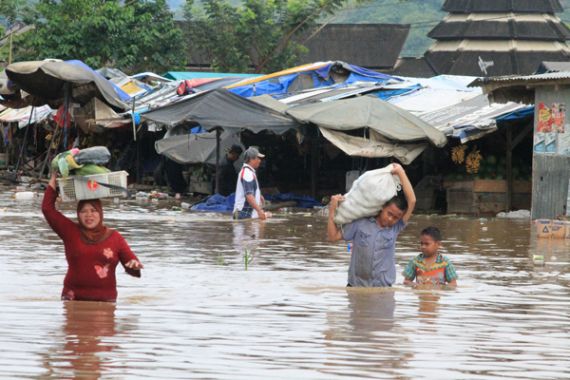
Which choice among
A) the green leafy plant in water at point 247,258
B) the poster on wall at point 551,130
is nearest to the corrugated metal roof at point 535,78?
the poster on wall at point 551,130

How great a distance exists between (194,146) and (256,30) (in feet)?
57.6

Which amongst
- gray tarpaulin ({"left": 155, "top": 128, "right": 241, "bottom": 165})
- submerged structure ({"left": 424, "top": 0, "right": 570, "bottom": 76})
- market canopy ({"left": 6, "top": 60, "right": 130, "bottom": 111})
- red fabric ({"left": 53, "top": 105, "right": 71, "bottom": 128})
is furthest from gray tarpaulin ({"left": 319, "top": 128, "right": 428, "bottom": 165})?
submerged structure ({"left": 424, "top": 0, "right": 570, "bottom": 76})

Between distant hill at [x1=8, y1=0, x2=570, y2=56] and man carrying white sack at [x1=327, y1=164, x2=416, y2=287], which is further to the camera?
distant hill at [x1=8, y1=0, x2=570, y2=56]

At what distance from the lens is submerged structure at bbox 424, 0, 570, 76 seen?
45.5m

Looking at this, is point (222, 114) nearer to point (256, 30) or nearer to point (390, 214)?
point (390, 214)

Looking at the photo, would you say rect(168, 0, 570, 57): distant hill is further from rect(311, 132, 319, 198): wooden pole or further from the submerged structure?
rect(311, 132, 319, 198): wooden pole

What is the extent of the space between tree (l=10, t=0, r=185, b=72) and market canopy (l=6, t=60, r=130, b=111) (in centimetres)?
946

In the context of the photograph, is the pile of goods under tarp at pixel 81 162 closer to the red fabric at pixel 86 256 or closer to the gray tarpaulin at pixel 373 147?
the red fabric at pixel 86 256

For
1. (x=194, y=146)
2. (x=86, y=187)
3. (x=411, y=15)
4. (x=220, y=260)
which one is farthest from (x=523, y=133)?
(x=411, y=15)

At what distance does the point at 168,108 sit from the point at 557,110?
22.4 feet

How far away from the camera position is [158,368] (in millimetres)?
6207

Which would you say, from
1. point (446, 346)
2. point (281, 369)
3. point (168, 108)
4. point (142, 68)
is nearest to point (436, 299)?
point (446, 346)

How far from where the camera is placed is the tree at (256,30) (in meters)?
41.5

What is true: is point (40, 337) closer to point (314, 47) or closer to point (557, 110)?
point (557, 110)
